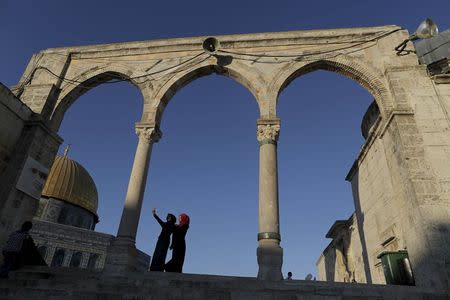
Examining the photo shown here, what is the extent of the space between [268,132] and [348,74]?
3472mm

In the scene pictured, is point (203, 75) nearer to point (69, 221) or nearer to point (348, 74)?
point (348, 74)

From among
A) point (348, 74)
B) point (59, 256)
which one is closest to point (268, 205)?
point (348, 74)

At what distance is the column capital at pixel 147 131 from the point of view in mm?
8922

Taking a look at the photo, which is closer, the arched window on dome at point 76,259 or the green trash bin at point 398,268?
the green trash bin at point 398,268

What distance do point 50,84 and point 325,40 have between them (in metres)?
9.17

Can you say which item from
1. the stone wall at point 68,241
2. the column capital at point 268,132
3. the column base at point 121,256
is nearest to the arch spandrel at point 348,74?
the column capital at point 268,132

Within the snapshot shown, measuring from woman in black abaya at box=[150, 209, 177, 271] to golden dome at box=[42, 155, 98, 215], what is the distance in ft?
75.9

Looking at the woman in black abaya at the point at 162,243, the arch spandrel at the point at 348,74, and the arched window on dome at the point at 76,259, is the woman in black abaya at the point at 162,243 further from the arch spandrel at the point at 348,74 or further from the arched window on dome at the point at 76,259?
the arched window on dome at the point at 76,259

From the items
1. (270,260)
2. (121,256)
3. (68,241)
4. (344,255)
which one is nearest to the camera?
(270,260)

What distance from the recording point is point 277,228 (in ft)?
23.2

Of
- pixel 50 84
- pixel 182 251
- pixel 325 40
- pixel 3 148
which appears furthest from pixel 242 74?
pixel 3 148

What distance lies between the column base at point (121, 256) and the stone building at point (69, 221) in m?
18.0

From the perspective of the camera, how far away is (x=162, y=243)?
707cm

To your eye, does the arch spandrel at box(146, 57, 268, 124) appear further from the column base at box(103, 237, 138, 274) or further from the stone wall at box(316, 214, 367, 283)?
the stone wall at box(316, 214, 367, 283)
